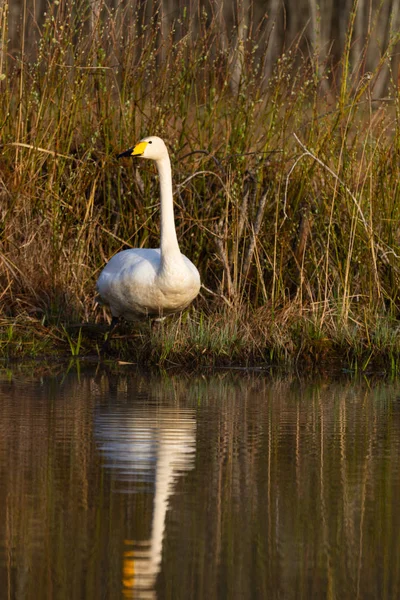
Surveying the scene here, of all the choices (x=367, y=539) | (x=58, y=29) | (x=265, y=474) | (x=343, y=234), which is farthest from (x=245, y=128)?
(x=367, y=539)

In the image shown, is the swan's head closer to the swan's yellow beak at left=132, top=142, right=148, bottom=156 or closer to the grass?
the swan's yellow beak at left=132, top=142, right=148, bottom=156

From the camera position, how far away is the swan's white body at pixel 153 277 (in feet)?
28.7

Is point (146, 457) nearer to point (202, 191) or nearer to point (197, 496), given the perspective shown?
point (197, 496)

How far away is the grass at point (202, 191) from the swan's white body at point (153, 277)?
0.23m

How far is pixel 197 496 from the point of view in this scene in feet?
14.7

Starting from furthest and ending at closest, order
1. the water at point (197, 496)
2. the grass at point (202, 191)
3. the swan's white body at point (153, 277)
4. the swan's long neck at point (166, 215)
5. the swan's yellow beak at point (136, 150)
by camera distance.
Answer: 1. the grass at point (202, 191)
2. the swan's yellow beak at point (136, 150)
3. the swan's long neck at point (166, 215)
4. the swan's white body at point (153, 277)
5. the water at point (197, 496)

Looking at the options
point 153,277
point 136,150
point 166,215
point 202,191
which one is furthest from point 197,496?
point 202,191

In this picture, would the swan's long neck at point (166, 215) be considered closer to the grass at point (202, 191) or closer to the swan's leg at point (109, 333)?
the grass at point (202, 191)

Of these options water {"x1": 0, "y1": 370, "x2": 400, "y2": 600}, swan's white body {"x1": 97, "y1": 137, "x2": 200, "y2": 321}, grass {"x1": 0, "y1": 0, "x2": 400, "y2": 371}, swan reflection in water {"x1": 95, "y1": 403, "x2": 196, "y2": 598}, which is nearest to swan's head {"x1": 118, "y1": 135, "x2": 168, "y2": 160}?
swan's white body {"x1": 97, "y1": 137, "x2": 200, "y2": 321}

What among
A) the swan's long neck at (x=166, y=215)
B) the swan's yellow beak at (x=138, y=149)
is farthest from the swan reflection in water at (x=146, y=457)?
the swan's yellow beak at (x=138, y=149)

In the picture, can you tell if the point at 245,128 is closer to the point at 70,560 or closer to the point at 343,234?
the point at 343,234

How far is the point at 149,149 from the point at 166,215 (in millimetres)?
488

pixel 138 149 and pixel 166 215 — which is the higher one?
pixel 138 149

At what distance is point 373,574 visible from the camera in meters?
3.57
